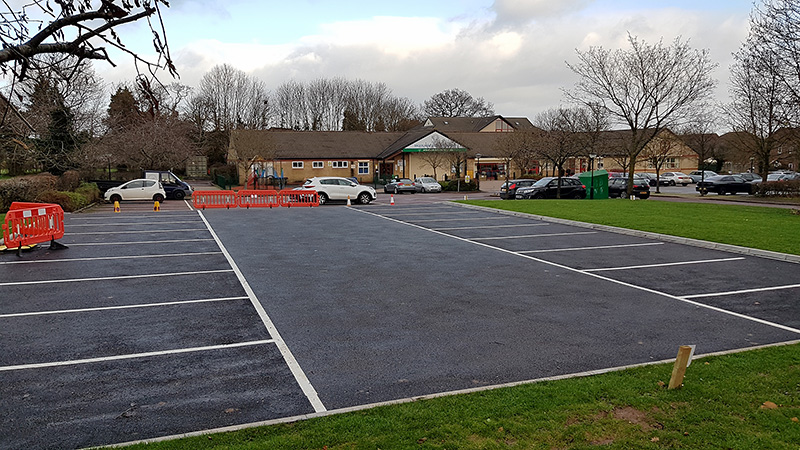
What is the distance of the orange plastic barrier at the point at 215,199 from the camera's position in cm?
2978

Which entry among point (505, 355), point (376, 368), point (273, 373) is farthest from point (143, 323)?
point (505, 355)

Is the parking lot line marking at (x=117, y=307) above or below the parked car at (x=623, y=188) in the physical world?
below

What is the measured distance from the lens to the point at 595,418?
4793 mm

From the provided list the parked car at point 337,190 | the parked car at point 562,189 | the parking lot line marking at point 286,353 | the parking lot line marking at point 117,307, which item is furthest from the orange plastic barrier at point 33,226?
the parked car at point 562,189

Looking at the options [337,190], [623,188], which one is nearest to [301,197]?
[337,190]

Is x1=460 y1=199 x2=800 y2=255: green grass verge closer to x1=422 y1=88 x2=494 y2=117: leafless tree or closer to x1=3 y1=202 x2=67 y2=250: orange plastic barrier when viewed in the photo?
x1=3 y1=202 x2=67 y2=250: orange plastic barrier

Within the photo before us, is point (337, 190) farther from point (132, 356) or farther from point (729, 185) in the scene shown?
point (729, 185)

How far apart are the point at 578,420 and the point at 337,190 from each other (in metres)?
28.2

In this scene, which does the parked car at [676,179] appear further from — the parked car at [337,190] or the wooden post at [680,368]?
the wooden post at [680,368]

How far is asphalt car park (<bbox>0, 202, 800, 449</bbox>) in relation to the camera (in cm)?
545

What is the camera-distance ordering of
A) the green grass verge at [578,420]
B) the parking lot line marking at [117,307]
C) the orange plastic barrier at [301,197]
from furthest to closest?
the orange plastic barrier at [301,197]
the parking lot line marking at [117,307]
the green grass verge at [578,420]

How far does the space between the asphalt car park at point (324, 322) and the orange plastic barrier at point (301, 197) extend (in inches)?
615

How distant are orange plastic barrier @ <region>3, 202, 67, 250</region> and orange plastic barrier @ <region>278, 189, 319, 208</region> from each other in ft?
52.9

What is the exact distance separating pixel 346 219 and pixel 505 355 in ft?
55.6
